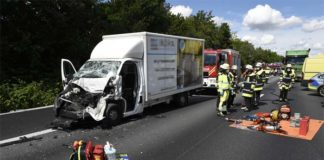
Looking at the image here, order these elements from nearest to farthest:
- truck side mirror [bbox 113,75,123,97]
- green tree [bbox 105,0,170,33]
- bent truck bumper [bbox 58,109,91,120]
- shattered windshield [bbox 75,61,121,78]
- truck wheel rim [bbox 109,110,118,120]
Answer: bent truck bumper [bbox 58,109,91,120] < truck wheel rim [bbox 109,110,118,120] < truck side mirror [bbox 113,75,123,97] < shattered windshield [bbox 75,61,121,78] < green tree [bbox 105,0,170,33]

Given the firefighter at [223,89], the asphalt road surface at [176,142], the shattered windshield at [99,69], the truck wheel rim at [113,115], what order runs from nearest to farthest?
the asphalt road surface at [176,142] → the truck wheel rim at [113,115] → the shattered windshield at [99,69] → the firefighter at [223,89]

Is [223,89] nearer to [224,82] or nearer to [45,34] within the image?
[224,82]

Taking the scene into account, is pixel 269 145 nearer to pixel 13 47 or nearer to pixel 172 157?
pixel 172 157

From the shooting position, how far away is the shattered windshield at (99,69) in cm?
900

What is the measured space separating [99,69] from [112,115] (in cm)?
152

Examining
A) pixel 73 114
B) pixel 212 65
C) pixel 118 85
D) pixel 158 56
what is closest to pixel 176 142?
pixel 118 85

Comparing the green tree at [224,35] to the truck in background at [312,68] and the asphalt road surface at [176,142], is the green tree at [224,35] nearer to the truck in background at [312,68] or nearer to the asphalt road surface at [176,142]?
the truck in background at [312,68]

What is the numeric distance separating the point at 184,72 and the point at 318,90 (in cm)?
1076

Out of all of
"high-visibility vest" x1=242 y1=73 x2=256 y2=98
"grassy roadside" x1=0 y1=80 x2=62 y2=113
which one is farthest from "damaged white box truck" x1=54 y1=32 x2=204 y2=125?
"grassy roadside" x1=0 y1=80 x2=62 y2=113

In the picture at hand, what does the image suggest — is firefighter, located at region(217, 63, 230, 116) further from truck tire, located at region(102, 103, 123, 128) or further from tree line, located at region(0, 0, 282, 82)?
tree line, located at region(0, 0, 282, 82)

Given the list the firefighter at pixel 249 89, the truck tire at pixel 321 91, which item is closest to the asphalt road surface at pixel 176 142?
the firefighter at pixel 249 89

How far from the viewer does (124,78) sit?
375 inches

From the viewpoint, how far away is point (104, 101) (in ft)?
27.5

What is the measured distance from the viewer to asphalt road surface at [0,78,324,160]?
6309mm
